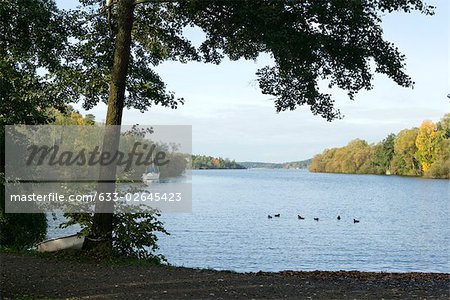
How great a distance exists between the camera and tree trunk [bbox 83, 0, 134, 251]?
12984 mm

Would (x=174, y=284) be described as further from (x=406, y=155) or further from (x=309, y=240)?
(x=406, y=155)

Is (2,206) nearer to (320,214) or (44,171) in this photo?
(44,171)

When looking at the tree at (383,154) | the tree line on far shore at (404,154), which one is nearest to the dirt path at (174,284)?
the tree line on far shore at (404,154)

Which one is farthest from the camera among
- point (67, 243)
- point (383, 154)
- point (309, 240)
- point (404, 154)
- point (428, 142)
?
point (383, 154)

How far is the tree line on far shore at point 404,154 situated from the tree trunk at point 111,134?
99019 mm

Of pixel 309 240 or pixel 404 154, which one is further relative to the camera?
pixel 404 154

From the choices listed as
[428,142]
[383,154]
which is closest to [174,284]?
[428,142]

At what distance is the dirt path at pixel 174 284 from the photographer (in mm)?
9180

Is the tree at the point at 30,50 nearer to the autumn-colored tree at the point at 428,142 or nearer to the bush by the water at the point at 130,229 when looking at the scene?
the bush by the water at the point at 130,229

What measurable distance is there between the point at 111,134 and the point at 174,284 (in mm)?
4444

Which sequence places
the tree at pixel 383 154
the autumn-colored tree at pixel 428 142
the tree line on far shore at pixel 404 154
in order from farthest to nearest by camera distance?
the tree at pixel 383 154
the autumn-colored tree at pixel 428 142
the tree line on far shore at pixel 404 154

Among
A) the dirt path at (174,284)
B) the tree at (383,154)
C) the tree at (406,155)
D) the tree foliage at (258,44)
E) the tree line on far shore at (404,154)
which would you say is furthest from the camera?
the tree at (383,154)

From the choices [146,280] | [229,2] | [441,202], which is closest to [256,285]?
[146,280]

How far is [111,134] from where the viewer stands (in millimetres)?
12992
